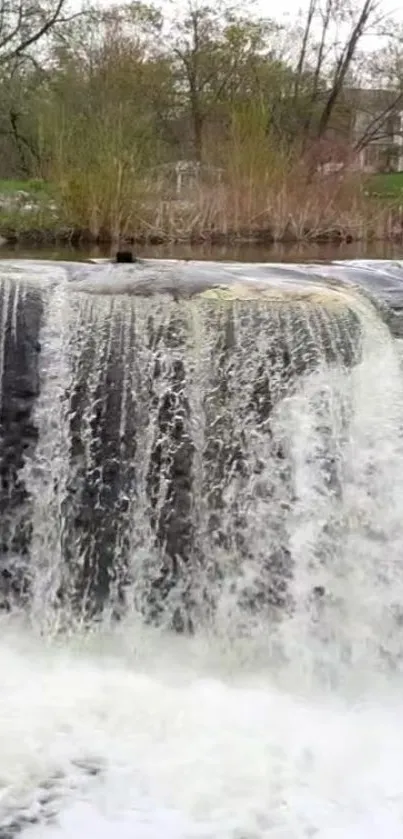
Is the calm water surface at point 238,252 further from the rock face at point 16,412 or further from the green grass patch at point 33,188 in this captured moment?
the rock face at point 16,412

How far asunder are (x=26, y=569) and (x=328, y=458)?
122 cm

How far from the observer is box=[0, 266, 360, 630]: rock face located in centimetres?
387

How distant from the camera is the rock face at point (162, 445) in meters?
3.87

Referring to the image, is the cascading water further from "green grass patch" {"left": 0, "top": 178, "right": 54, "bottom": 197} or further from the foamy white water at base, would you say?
"green grass patch" {"left": 0, "top": 178, "right": 54, "bottom": 197}

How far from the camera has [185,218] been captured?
9336mm

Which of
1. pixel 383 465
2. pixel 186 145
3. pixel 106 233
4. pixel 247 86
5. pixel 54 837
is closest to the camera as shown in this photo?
pixel 54 837

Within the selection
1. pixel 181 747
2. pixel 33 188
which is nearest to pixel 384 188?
pixel 33 188

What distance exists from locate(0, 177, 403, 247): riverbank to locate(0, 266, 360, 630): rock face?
497cm

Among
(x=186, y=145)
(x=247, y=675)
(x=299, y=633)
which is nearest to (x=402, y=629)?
(x=299, y=633)

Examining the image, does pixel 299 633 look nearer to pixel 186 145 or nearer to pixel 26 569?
pixel 26 569

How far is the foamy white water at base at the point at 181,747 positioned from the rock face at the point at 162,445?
9.5 inches

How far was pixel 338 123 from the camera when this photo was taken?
18.5 m

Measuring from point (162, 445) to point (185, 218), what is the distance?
18.9 feet

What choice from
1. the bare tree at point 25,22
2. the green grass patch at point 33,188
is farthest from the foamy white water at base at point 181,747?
the bare tree at point 25,22
